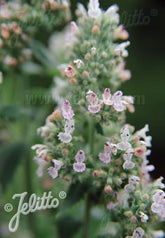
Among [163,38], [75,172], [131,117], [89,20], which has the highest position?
[163,38]

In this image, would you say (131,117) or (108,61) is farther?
(131,117)

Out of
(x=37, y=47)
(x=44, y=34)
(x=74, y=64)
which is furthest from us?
(x=44, y=34)

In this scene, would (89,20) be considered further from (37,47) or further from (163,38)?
(163,38)

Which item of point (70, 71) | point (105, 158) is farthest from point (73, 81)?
point (105, 158)

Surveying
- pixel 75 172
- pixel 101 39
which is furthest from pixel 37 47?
pixel 75 172

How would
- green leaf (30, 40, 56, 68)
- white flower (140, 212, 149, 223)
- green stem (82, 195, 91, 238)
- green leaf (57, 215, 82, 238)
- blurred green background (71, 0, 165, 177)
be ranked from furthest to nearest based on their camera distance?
1. blurred green background (71, 0, 165, 177)
2. green leaf (30, 40, 56, 68)
3. green leaf (57, 215, 82, 238)
4. green stem (82, 195, 91, 238)
5. white flower (140, 212, 149, 223)

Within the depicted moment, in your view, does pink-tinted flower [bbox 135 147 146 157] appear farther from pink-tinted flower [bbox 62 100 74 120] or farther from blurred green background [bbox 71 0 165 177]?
blurred green background [bbox 71 0 165 177]

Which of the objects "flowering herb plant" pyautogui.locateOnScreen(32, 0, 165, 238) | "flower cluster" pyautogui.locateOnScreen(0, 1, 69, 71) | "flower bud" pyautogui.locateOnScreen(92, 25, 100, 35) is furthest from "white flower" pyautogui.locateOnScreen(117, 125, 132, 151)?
"flower cluster" pyautogui.locateOnScreen(0, 1, 69, 71)
